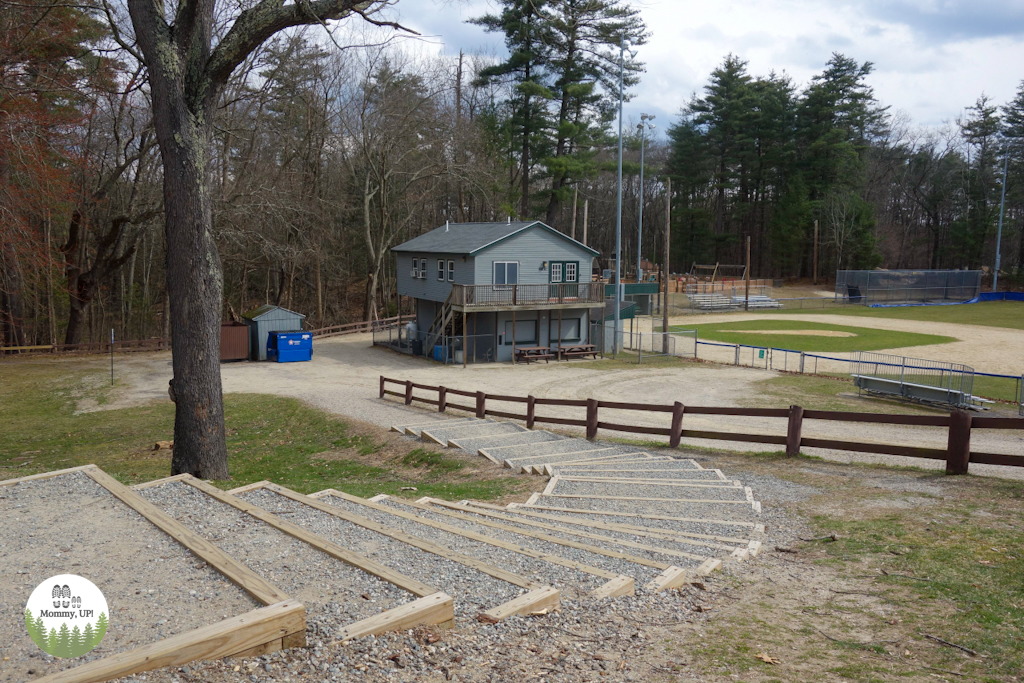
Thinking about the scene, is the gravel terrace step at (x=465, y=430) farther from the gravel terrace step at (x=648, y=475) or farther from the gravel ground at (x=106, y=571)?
the gravel ground at (x=106, y=571)

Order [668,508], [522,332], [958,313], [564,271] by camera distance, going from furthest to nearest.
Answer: [958,313] < [564,271] < [522,332] < [668,508]

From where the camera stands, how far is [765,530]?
25.2ft

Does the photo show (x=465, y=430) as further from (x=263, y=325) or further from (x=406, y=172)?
(x=406, y=172)

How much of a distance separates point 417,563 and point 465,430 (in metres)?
10.9

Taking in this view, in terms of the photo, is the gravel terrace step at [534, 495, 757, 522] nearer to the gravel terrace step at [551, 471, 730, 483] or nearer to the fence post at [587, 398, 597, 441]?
the gravel terrace step at [551, 471, 730, 483]

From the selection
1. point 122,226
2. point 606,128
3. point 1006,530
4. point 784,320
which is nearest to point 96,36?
point 122,226

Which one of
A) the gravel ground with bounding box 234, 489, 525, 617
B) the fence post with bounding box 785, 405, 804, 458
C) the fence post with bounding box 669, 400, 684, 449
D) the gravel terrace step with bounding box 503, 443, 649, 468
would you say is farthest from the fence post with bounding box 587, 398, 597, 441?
the gravel ground with bounding box 234, 489, 525, 617

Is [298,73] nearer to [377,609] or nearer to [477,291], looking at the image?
[477,291]

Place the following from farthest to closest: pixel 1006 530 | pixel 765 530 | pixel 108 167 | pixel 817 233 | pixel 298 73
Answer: pixel 817 233 < pixel 298 73 < pixel 108 167 < pixel 765 530 < pixel 1006 530

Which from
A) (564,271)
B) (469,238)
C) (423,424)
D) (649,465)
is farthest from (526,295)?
(649,465)

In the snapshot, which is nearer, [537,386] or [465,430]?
[465,430]

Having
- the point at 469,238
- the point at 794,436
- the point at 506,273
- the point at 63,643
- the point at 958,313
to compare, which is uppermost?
the point at 469,238

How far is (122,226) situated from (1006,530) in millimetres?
35559

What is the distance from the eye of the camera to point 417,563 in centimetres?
545
